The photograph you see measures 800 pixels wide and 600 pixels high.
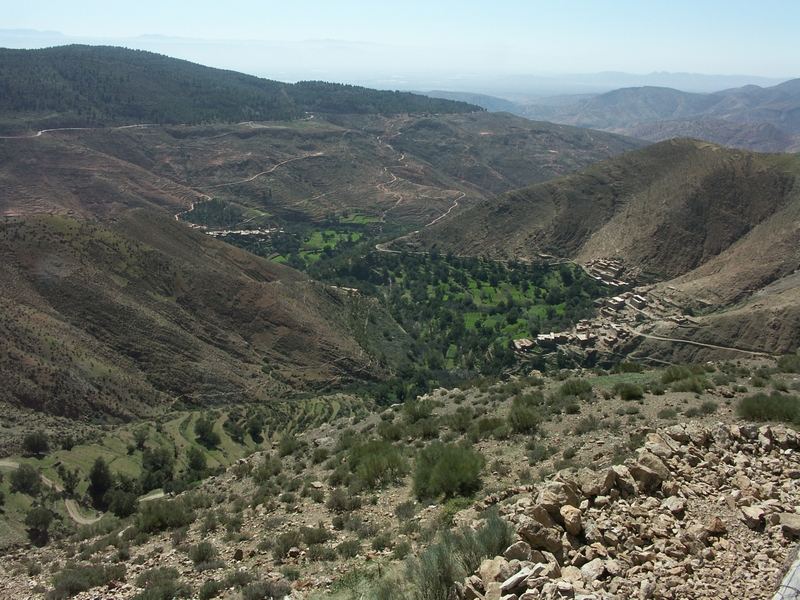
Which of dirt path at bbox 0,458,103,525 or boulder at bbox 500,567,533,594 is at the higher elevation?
boulder at bbox 500,567,533,594

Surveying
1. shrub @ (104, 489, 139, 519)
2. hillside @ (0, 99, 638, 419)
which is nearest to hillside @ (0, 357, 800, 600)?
shrub @ (104, 489, 139, 519)

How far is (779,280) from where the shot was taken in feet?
184

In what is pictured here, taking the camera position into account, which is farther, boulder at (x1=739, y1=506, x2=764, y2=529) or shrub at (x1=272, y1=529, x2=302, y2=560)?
shrub at (x1=272, y1=529, x2=302, y2=560)

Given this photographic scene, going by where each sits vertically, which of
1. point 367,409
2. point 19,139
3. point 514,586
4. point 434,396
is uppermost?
point 19,139

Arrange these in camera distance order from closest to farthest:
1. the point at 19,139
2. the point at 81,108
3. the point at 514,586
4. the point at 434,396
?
the point at 514,586, the point at 434,396, the point at 19,139, the point at 81,108

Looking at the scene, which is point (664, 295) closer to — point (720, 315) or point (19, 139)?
point (720, 315)

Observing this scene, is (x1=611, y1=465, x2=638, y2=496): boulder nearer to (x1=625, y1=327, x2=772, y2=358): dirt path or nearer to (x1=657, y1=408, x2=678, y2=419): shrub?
(x1=657, y1=408, x2=678, y2=419): shrub

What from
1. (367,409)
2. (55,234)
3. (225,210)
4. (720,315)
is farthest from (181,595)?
(225,210)

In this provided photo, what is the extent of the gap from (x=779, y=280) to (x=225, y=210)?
9208 cm

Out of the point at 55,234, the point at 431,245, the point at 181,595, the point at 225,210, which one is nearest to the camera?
the point at 181,595

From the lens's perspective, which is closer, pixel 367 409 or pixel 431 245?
pixel 367 409

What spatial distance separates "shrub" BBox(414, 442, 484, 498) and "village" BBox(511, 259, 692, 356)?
4112 cm

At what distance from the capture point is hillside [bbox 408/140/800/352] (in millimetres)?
55000

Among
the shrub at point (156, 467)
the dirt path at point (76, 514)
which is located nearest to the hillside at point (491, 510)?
the dirt path at point (76, 514)
